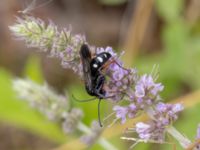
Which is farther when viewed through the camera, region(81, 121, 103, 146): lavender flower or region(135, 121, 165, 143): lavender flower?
region(81, 121, 103, 146): lavender flower

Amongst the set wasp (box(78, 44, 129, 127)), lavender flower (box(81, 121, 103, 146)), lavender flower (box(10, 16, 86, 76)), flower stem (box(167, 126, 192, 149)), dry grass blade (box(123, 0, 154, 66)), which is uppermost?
dry grass blade (box(123, 0, 154, 66))

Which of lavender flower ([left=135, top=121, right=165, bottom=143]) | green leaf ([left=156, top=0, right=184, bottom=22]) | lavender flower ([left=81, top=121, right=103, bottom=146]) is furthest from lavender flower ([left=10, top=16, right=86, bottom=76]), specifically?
green leaf ([left=156, top=0, right=184, bottom=22])

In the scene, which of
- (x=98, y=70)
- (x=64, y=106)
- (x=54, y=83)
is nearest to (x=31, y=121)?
(x=54, y=83)

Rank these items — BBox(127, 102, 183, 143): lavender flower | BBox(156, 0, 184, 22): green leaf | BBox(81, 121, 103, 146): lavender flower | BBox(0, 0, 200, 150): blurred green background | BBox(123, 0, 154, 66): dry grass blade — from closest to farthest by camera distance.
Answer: BBox(127, 102, 183, 143): lavender flower → BBox(81, 121, 103, 146): lavender flower → BBox(156, 0, 184, 22): green leaf → BBox(0, 0, 200, 150): blurred green background → BBox(123, 0, 154, 66): dry grass blade

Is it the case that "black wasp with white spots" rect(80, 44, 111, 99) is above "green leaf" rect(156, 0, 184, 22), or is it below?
below

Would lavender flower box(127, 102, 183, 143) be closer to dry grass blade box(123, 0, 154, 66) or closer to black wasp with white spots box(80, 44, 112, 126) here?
black wasp with white spots box(80, 44, 112, 126)

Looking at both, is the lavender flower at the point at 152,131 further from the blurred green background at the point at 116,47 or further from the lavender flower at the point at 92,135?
the blurred green background at the point at 116,47

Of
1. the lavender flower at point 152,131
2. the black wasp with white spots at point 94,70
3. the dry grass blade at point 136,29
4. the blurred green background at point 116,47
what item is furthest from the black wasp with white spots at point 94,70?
the dry grass blade at point 136,29
